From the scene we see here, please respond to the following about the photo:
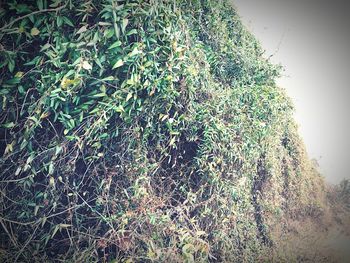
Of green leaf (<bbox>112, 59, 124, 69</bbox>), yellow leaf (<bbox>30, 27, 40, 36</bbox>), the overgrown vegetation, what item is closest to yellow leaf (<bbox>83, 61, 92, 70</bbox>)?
the overgrown vegetation

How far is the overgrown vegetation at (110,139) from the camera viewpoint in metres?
1.62

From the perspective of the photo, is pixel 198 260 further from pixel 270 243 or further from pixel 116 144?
pixel 270 243

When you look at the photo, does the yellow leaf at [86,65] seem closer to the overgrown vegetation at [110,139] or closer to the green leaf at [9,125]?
the overgrown vegetation at [110,139]

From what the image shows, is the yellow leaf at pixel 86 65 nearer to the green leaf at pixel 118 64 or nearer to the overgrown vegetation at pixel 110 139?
the overgrown vegetation at pixel 110 139

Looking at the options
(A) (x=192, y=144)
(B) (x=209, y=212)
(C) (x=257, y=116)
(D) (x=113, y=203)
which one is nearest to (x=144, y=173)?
(D) (x=113, y=203)

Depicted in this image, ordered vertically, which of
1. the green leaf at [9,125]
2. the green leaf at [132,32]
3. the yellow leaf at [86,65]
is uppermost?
the green leaf at [132,32]

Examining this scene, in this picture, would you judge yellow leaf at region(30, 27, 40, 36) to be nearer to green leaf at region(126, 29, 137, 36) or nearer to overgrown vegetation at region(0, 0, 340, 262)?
overgrown vegetation at region(0, 0, 340, 262)

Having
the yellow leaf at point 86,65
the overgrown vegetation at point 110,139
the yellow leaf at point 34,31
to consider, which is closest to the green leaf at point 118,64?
the overgrown vegetation at point 110,139

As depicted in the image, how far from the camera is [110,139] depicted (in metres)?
1.92

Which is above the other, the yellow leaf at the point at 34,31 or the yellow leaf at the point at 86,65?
the yellow leaf at the point at 34,31

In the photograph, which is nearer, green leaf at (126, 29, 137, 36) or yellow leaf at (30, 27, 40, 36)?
yellow leaf at (30, 27, 40, 36)

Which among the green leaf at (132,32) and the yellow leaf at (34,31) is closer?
the yellow leaf at (34,31)

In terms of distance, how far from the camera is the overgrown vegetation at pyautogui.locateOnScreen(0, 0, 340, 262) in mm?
1622

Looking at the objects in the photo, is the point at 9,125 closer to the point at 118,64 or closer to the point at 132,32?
the point at 118,64
